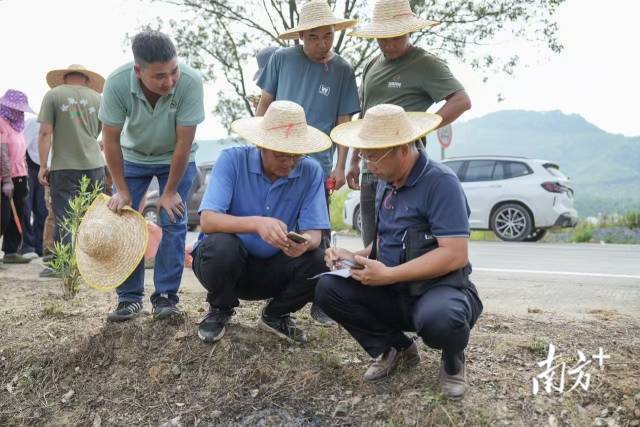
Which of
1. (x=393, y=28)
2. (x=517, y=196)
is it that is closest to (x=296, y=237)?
(x=393, y=28)

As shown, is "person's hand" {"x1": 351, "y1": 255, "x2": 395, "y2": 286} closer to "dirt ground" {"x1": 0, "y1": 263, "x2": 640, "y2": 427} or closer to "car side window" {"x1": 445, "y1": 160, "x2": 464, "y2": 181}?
"dirt ground" {"x1": 0, "y1": 263, "x2": 640, "y2": 427}

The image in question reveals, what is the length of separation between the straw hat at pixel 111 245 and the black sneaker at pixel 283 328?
838 millimetres

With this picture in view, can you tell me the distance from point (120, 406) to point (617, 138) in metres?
56.4

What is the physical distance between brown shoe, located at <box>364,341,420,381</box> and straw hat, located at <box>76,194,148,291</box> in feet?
5.02

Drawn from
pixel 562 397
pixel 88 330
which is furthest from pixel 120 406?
pixel 562 397

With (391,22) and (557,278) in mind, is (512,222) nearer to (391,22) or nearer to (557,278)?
(557,278)

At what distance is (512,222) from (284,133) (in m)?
9.57

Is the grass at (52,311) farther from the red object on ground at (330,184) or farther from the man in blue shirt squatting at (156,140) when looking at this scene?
the red object on ground at (330,184)

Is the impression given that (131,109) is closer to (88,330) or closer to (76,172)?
(88,330)

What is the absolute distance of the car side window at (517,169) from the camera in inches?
472

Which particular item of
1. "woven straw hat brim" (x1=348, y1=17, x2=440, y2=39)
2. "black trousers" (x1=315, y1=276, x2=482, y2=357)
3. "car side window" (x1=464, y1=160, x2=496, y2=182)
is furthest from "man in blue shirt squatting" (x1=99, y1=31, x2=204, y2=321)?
"car side window" (x1=464, y1=160, x2=496, y2=182)

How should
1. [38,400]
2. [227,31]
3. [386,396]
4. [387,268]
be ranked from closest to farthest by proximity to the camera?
[387,268] < [386,396] < [38,400] < [227,31]

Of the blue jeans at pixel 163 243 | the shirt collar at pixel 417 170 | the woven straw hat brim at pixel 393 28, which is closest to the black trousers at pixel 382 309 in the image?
the shirt collar at pixel 417 170

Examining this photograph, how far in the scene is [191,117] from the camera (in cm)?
384
